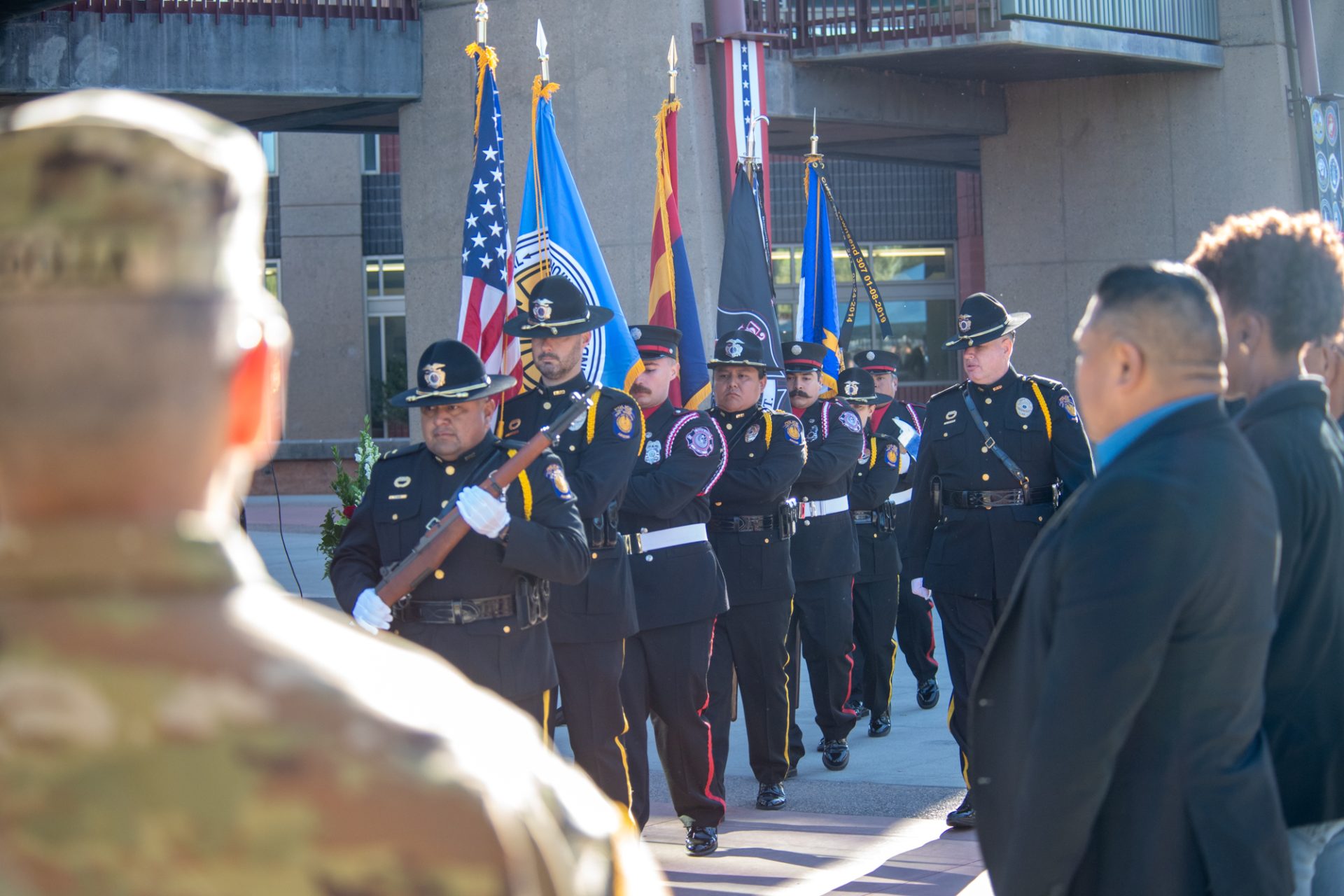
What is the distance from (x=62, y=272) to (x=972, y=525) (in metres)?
5.80

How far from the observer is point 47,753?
93 centimetres

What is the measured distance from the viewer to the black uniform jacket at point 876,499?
8656 millimetres

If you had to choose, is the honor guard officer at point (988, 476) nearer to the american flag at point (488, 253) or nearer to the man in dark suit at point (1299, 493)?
the american flag at point (488, 253)

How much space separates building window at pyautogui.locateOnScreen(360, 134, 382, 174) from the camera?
25688 mm

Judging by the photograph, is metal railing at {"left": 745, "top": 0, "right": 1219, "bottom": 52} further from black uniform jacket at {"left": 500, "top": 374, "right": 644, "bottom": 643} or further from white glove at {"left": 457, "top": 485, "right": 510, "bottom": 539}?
white glove at {"left": 457, "top": 485, "right": 510, "bottom": 539}

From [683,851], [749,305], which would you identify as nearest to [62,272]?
[683,851]

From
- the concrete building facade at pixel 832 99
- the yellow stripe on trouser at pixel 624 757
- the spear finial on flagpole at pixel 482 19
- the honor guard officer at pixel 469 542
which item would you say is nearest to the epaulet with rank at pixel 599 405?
the honor guard officer at pixel 469 542

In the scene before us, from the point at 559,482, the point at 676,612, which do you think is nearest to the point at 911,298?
the point at 676,612

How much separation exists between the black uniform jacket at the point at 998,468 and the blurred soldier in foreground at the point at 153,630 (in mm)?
5571

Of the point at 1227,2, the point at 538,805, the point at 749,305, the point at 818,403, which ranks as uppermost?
the point at 1227,2

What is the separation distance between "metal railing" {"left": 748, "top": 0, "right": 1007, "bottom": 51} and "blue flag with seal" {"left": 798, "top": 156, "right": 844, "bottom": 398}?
6.30 feet

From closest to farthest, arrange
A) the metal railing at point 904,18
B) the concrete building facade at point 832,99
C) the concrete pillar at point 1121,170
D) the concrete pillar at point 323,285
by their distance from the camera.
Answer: the concrete building facade at point 832,99 → the metal railing at point 904,18 → the concrete pillar at point 1121,170 → the concrete pillar at point 323,285

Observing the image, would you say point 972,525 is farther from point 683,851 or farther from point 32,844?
point 32,844

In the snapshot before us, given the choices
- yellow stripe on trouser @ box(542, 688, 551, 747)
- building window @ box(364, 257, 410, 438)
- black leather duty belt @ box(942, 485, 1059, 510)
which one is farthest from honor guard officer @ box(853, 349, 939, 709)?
building window @ box(364, 257, 410, 438)
